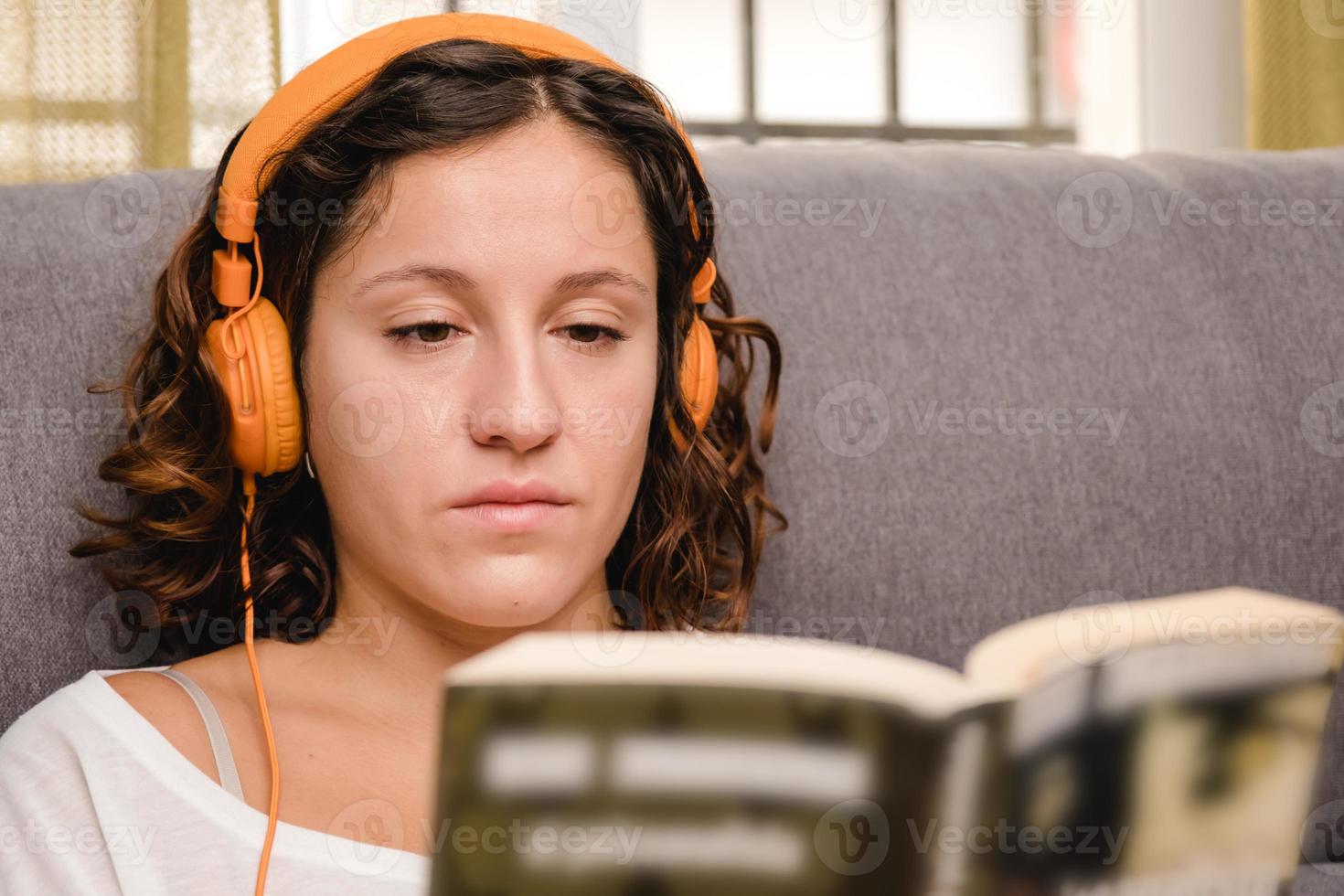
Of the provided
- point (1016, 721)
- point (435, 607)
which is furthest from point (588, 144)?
point (1016, 721)

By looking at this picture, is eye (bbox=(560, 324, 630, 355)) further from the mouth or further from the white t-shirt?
the white t-shirt

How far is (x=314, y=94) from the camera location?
918 millimetres

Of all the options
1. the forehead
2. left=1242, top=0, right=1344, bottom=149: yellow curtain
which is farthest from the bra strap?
left=1242, top=0, right=1344, bottom=149: yellow curtain

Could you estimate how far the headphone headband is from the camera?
0.90m

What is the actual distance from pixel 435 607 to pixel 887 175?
0.70 meters

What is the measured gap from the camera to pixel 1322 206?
1292 mm

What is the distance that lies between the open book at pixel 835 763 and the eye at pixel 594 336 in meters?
0.50

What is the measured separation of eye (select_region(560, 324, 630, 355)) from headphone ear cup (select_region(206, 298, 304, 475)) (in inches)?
8.7

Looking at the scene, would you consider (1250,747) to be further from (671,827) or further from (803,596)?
(803,596)

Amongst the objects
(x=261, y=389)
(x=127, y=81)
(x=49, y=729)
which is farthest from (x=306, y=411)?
(x=127, y=81)

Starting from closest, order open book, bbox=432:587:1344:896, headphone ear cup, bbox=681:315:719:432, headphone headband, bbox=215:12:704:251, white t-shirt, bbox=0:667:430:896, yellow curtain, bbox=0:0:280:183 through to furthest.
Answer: open book, bbox=432:587:1344:896
white t-shirt, bbox=0:667:430:896
headphone headband, bbox=215:12:704:251
headphone ear cup, bbox=681:315:719:432
yellow curtain, bbox=0:0:280:183

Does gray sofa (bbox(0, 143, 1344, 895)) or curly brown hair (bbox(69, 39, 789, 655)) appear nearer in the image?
curly brown hair (bbox(69, 39, 789, 655))

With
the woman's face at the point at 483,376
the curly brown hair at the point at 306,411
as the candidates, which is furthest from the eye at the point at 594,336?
the curly brown hair at the point at 306,411

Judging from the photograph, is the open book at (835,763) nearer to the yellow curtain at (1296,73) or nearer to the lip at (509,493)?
the lip at (509,493)
